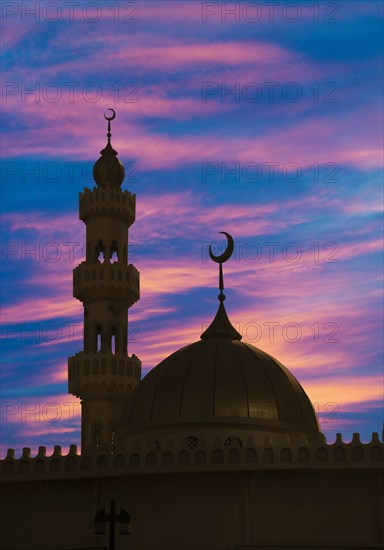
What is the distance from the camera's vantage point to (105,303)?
38281mm

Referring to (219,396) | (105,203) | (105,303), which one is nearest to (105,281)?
(105,303)

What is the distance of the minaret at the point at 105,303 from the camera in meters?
36.7

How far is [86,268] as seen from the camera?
3834cm

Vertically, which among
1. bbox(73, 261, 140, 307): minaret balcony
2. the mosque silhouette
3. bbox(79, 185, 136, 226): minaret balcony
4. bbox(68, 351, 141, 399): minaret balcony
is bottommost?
the mosque silhouette

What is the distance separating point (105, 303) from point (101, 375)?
9.77 ft

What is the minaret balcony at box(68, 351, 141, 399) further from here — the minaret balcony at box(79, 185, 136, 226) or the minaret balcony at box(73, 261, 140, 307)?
the minaret balcony at box(79, 185, 136, 226)

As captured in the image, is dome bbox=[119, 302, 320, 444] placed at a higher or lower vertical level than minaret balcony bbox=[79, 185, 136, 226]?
lower

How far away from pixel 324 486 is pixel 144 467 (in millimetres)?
4615

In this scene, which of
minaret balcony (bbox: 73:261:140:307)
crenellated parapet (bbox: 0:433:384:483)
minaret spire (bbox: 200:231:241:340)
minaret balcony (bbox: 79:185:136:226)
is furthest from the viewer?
minaret balcony (bbox: 79:185:136:226)

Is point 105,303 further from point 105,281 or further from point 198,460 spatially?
point 198,460

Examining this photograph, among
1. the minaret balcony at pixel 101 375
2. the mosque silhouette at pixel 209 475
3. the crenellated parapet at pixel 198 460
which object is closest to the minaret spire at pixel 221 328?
the mosque silhouette at pixel 209 475

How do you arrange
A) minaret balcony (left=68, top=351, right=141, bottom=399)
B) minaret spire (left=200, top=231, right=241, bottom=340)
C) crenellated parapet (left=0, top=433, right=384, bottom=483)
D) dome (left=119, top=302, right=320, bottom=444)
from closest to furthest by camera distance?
crenellated parapet (left=0, top=433, right=384, bottom=483), dome (left=119, top=302, right=320, bottom=444), minaret spire (left=200, top=231, right=241, bottom=340), minaret balcony (left=68, top=351, right=141, bottom=399)

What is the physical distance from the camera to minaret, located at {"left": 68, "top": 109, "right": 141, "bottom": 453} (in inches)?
1443

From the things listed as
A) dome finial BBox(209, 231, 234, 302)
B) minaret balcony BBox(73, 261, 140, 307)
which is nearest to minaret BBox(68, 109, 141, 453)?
minaret balcony BBox(73, 261, 140, 307)
